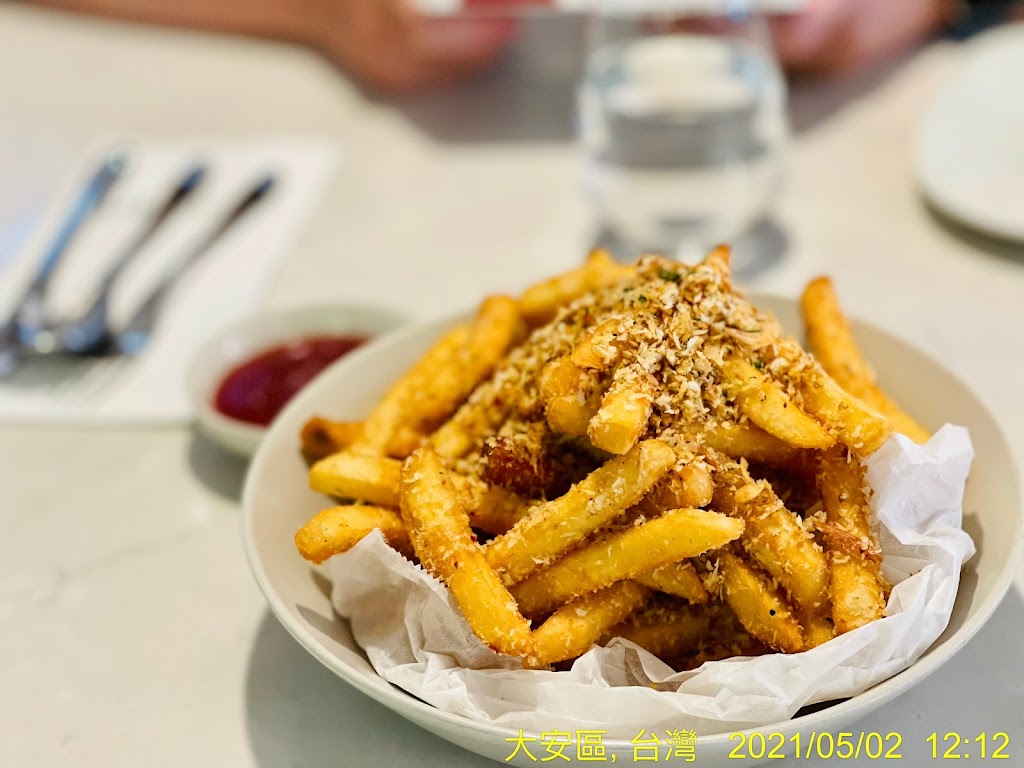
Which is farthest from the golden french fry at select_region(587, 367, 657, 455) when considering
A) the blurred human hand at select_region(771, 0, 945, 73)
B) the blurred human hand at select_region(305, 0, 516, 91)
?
the blurred human hand at select_region(305, 0, 516, 91)

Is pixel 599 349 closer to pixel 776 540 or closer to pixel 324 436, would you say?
pixel 776 540

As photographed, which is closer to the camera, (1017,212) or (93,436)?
(93,436)

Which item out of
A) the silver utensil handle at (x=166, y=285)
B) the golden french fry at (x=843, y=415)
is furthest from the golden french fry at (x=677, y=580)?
the silver utensil handle at (x=166, y=285)

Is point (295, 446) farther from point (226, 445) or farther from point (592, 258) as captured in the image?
point (592, 258)

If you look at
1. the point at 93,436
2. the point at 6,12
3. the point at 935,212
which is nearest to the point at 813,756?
the point at 93,436

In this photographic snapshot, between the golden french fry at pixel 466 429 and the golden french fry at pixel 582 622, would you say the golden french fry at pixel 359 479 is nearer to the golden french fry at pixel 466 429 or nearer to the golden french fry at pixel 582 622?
the golden french fry at pixel 466 429
